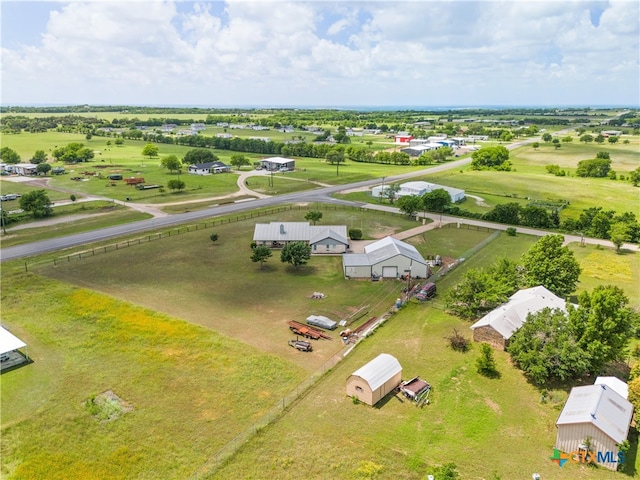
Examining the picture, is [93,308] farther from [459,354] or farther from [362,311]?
[459,354]

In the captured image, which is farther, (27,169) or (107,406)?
(27,169)

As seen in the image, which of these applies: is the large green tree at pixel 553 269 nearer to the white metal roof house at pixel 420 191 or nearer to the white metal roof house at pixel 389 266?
the white metal roof house at pixel 389 266

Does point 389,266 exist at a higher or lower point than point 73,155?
lower

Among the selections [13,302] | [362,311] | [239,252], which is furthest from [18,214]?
[362,311]

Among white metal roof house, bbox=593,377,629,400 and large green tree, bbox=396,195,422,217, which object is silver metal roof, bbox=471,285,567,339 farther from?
large green tree, bbox=396,195,422,217

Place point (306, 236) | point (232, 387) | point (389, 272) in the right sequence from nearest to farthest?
point (232, 387) → point (389, 272) → point (306, 236)

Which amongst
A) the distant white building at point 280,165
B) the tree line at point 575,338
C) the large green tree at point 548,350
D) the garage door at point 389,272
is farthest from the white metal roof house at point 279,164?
the large green tree at point 548,350

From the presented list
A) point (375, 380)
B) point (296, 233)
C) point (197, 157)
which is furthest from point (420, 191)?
point (197, 157)

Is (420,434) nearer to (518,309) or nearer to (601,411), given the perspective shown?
(601,411)
